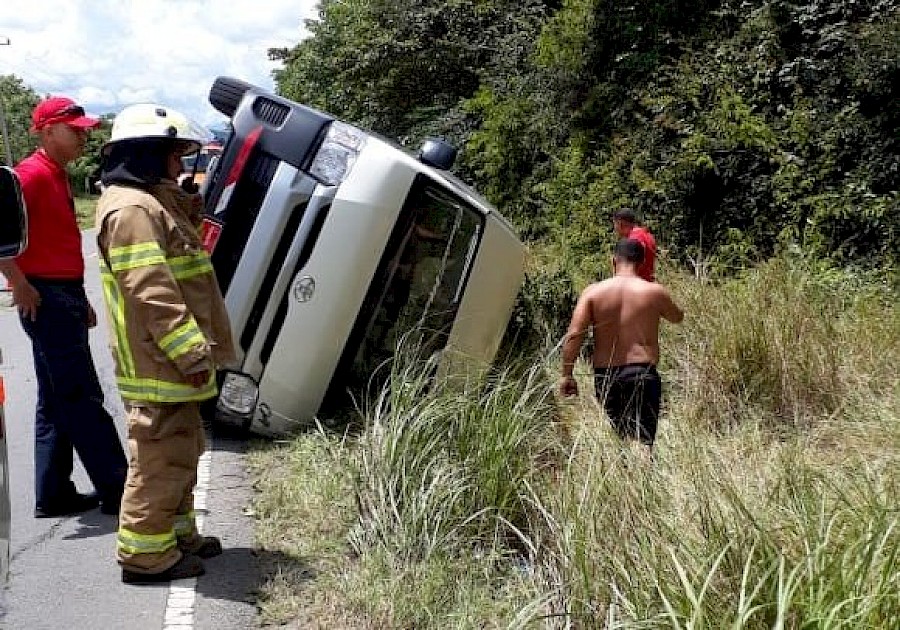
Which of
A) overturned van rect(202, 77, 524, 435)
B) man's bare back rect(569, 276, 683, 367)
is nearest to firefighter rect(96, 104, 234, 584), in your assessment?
overturned van rect(202, 77, 524, 435)

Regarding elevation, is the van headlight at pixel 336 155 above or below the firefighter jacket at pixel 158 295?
above

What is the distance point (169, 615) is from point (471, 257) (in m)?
3.17

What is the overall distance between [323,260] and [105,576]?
2.28 m

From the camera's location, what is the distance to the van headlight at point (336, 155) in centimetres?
579

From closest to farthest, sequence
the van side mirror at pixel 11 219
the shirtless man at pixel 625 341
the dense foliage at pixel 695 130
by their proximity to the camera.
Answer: the van side mirror at pixel 11 219 < the shirtless man at pixel 625 341 < the dense foliage at pixel 695 130

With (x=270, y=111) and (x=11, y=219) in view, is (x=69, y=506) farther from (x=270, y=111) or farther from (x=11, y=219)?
(x=270, y=111)

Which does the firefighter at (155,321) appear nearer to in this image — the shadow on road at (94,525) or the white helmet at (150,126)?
the white helmet at (150,126)

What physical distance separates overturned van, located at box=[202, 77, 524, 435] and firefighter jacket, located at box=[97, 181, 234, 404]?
1.62m

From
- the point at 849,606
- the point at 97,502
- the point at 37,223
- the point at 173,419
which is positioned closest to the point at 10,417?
the point at 97,502

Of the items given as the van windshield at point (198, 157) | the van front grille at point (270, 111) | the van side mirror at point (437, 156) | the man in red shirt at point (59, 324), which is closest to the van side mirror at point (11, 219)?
the van windshield at point (198, 157)

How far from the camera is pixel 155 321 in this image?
361 cm

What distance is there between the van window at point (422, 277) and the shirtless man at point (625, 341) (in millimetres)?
939

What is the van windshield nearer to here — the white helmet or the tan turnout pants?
the white helmet

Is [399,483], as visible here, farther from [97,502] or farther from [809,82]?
[809,82]
